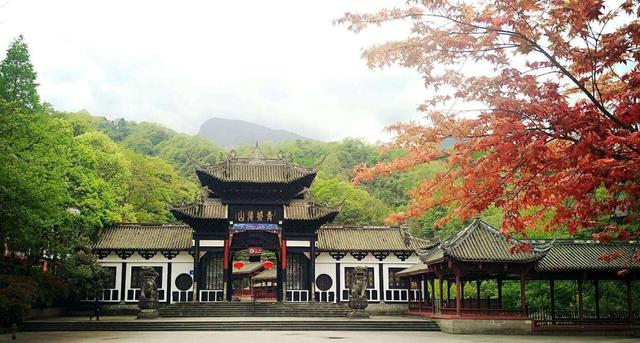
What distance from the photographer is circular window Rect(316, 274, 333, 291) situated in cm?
2975

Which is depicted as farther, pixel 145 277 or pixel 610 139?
pixel 145 277

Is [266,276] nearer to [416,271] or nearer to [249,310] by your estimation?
[249,310]

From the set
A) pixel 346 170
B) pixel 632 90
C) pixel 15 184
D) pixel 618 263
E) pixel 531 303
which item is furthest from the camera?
pixel 346 170

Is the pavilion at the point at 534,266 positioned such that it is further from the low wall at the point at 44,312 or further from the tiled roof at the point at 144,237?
the low wall at the point at 44,312

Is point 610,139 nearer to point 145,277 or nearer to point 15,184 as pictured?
point 15,184

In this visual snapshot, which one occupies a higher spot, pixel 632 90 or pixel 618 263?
pixel 632 90

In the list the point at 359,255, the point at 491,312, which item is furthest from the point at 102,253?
the point at 491,312

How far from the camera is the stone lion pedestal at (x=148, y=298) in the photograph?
23672mm

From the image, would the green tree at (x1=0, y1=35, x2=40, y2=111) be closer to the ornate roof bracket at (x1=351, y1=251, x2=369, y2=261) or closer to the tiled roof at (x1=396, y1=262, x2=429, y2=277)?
the ornate roof bracket at (x1=351, y1=251, x2=369, y2=261)

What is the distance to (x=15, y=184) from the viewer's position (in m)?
17.8

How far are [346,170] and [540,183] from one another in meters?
70.2

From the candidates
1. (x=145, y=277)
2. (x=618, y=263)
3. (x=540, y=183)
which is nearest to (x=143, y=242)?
(x=145, y=277)

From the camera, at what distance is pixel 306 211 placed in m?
29.1

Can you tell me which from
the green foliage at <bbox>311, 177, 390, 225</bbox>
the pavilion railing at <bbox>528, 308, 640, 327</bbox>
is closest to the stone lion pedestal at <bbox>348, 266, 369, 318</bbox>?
the pavilion railing at <bbox>528, 308, 640, 327</bbox>
